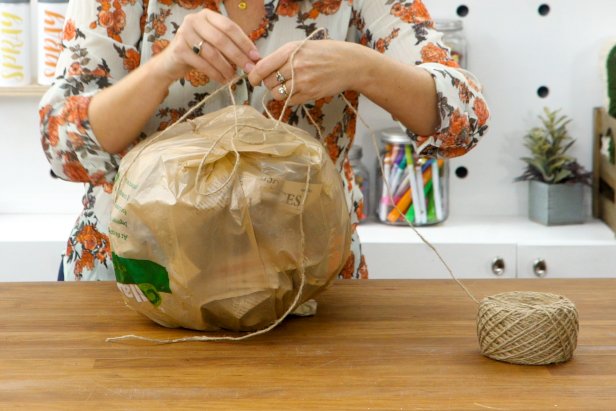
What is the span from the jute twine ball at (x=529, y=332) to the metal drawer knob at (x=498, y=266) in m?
1.18

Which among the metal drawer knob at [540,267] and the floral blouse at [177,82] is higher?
the floral blouse at [177,82]

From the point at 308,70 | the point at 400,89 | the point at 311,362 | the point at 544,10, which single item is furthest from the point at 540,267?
the point at 311,362

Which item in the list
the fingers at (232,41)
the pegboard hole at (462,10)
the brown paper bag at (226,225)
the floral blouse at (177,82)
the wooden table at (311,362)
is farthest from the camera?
the pegboard hole at (462,10)

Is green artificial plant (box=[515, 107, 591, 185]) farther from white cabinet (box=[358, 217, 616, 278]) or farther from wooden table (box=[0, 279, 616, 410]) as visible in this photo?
wooden table (box=[0, 279, 616, 410])

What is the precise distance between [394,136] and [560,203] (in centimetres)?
43

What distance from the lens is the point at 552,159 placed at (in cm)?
245

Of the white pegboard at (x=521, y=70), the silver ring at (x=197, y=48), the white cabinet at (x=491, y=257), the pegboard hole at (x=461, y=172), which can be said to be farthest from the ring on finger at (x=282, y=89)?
the pegboard hole at (x=461, y=172)

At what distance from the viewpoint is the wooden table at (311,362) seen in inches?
38.7

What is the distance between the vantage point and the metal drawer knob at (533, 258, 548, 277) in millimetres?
2271

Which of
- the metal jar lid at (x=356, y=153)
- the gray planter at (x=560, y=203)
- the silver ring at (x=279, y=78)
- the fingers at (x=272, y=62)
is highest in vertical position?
the fingers at (x=272, y=62)

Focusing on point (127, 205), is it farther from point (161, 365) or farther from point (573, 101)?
point (573, 101)

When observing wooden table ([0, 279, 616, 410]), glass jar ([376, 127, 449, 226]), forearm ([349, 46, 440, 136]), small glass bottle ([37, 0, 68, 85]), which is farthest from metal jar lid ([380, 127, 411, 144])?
wooden table ([0, 279, 616, 410])

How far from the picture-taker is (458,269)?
7.47ft

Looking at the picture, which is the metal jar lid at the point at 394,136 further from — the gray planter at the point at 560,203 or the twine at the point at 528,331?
the twine at the point at 528,331
